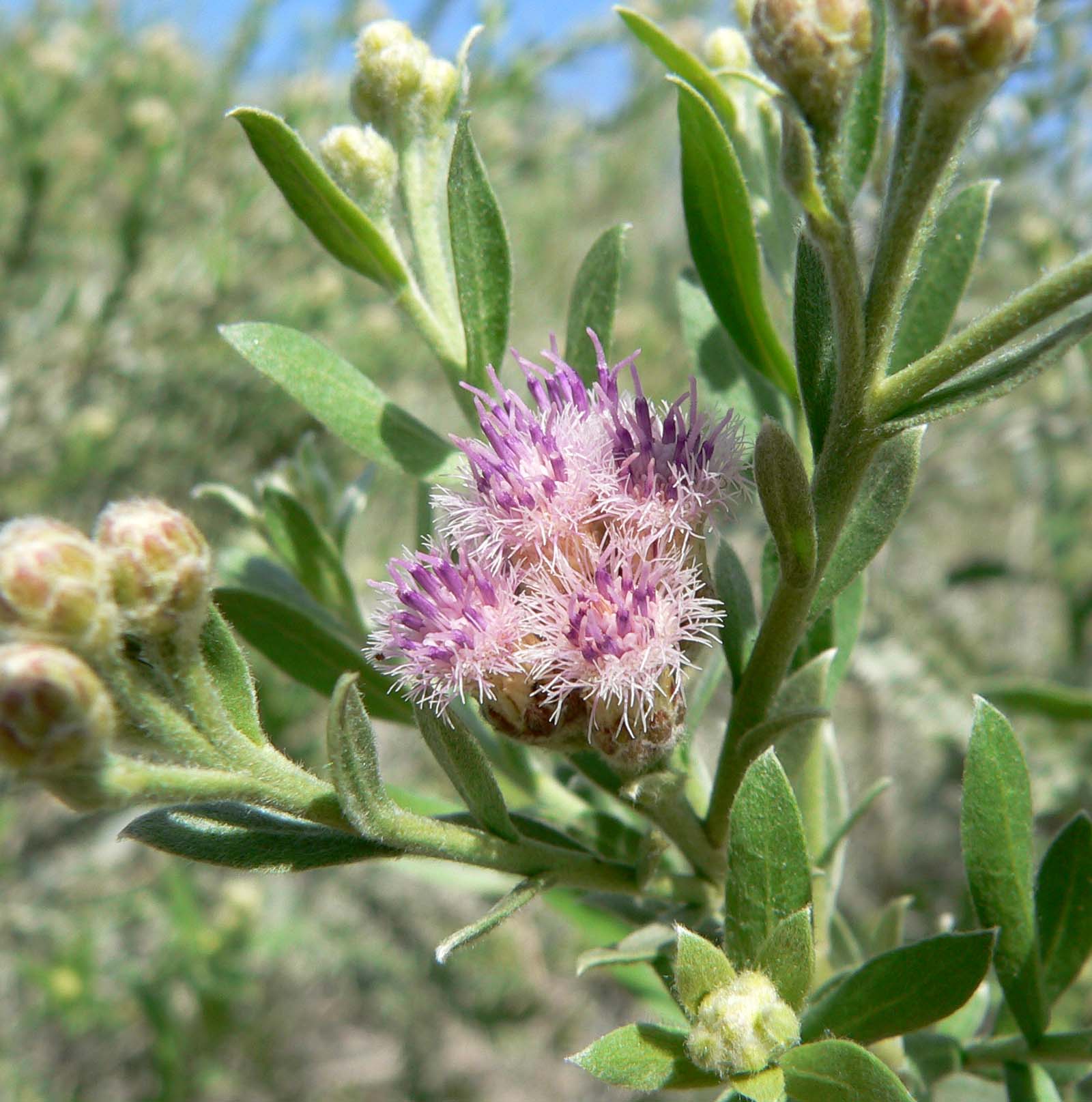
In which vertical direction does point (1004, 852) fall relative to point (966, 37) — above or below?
below

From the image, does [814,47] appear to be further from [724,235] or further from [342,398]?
[342,398]

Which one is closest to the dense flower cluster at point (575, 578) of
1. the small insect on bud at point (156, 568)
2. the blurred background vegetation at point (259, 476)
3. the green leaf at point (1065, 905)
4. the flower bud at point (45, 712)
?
the small insect on bud at point (156, 568)

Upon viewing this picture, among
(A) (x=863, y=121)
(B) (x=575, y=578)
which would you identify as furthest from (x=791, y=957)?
(A) (x=863, y=121)

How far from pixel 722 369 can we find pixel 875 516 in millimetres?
418

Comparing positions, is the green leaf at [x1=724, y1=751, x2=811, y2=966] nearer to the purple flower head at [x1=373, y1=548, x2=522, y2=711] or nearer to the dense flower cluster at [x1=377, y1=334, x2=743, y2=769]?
the dense flower cluster at [x1=377, y1=334, x2=743, y2=769]

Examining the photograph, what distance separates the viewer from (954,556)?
6574 millimetres

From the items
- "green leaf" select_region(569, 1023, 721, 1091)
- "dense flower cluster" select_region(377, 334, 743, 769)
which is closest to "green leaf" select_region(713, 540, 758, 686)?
"dense flower cluster" select_region(377, 334, 743, 769)

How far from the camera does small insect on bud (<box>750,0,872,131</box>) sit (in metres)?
0.85

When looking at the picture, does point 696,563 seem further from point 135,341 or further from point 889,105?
point 135,341

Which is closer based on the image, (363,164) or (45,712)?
(45,712)

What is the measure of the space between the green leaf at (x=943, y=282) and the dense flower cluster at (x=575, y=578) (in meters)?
0.30

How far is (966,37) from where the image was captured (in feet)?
2.56

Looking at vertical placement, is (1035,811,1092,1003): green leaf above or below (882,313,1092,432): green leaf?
below

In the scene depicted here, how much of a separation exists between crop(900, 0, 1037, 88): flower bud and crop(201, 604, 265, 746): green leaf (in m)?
0.78
